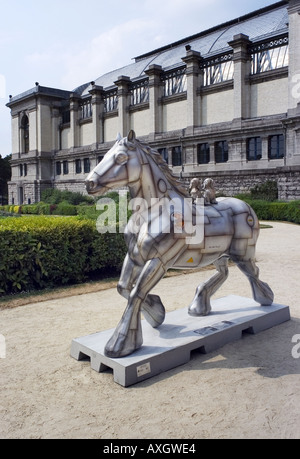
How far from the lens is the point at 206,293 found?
18.0 feet

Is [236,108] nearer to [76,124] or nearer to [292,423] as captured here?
[76,124]

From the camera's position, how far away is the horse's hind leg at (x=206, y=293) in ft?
17.7

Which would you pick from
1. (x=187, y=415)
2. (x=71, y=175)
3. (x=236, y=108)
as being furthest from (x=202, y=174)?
(x=187, y=415)

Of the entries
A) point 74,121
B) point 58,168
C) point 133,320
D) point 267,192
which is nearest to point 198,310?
point 133,320

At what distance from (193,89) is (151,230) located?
3243 cm

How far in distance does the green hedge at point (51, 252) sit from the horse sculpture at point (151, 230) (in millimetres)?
4108

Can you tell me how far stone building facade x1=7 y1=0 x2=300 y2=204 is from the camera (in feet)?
94.1

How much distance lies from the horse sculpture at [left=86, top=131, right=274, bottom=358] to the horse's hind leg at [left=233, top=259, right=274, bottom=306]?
37 cm

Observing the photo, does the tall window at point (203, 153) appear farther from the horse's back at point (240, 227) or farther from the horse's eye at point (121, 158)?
the horse's eye at point (121, 158)

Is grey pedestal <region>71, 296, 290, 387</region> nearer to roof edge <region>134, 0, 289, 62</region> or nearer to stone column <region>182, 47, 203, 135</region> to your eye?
stone column <region>182, 47, 203, 135</region>

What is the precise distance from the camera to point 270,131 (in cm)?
2892

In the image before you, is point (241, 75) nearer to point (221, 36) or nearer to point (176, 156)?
point (176, 156)
